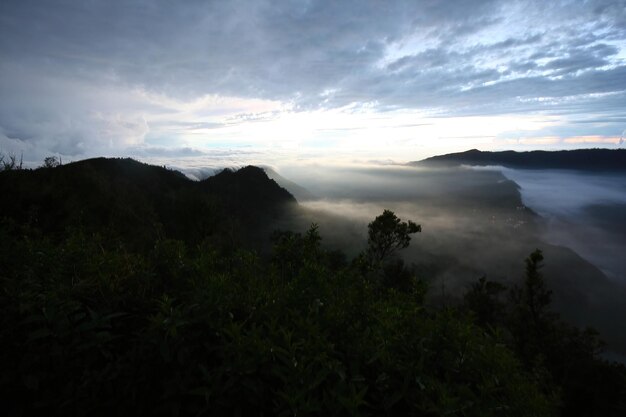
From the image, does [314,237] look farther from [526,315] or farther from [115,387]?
[526,315]

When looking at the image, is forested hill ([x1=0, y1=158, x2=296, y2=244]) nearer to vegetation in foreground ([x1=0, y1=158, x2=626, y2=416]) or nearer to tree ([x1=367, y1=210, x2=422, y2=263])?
vegetation in foreground ([x1=0, y1=158, x2=626, y2=416])

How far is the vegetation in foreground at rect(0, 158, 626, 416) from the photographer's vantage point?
8.32 ft

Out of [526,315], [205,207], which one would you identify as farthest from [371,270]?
[526,315]

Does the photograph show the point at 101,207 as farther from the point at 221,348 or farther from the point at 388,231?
the point at 388,231

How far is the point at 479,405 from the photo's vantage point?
8.44 ft

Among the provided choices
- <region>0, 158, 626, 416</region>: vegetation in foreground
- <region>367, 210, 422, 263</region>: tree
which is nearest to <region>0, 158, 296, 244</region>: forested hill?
<region>0, 158, 626, 416</region>: vegetation in foreground

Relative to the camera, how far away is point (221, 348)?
2809 millimetres

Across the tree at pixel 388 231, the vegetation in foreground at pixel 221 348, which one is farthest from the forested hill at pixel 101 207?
the tree at pixel 388 231

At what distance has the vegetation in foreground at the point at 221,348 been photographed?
254 cm

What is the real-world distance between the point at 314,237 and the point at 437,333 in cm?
273

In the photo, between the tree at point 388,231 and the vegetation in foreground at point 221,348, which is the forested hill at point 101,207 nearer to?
the vegetation in foreground at point 221,348

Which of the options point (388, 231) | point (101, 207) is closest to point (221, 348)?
point (101, 207)

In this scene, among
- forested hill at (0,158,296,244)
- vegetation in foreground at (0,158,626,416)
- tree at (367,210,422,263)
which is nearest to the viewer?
vegetation in foreground at (0,158,626,416)

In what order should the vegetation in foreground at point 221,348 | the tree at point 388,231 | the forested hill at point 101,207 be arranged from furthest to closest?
the tree at point 388,231, the forested hill at point 101,207, the vegetation in foreground at point 221,348
